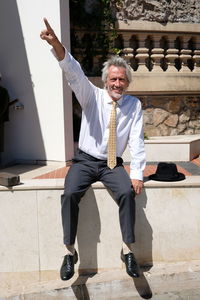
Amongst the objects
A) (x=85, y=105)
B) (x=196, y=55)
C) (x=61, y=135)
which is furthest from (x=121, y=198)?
(x=196, y=55)

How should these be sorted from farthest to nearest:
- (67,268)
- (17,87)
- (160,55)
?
(160,55) → (17,87) → (67,268)

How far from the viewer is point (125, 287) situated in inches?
127

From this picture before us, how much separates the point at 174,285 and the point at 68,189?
4.52 feet

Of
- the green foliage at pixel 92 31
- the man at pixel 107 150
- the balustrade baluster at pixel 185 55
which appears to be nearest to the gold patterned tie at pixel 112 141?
the man at pixel 107 150

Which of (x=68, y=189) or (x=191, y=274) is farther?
(x=191, y=274)

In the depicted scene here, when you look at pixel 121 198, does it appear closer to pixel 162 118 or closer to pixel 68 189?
pixel 68 189

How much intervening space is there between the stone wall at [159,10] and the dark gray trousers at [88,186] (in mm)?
4539

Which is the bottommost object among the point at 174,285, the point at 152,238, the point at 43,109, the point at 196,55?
the point at 174,285

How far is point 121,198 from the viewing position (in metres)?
3.04

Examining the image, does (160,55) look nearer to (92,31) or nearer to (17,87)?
(92,31)

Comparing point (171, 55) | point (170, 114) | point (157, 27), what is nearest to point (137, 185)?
point (170, 114)

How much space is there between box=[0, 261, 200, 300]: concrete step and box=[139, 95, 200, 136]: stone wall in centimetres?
411

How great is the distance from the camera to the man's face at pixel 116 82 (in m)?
3.17

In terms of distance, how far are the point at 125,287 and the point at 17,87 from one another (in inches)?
155
